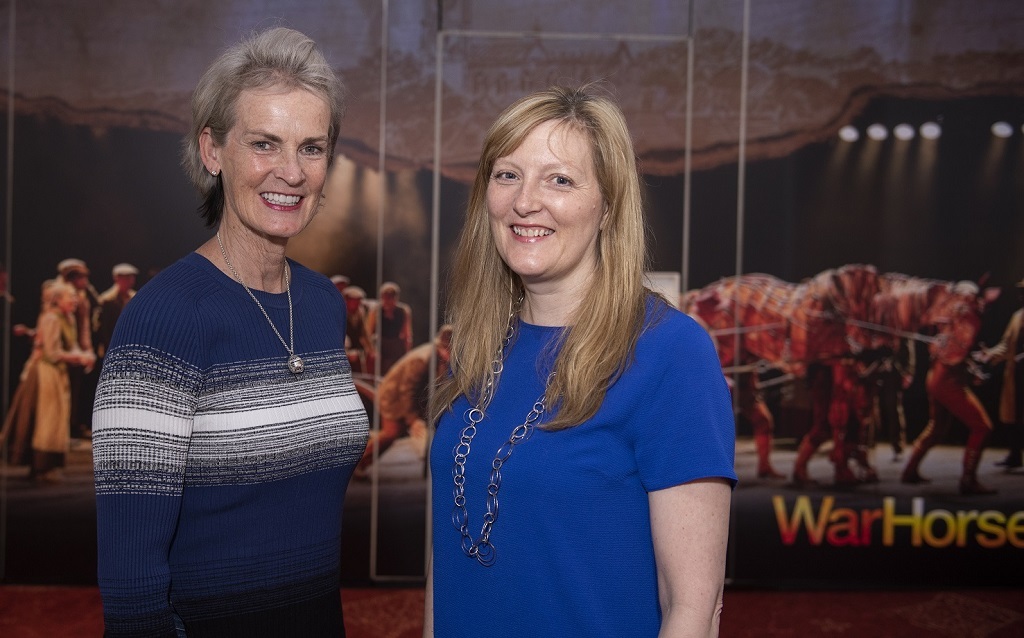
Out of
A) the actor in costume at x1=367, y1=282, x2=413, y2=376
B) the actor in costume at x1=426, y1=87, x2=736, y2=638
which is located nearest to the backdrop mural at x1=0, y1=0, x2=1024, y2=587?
the actor in costume at x1=367, y1=282, x2=413, y2=376

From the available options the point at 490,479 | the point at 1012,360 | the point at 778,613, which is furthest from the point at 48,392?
the point at 1012,360

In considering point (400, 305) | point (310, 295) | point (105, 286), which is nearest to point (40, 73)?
point (105, 286)

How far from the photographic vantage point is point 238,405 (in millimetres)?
1627

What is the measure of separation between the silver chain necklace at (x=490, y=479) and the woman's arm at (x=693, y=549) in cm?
28

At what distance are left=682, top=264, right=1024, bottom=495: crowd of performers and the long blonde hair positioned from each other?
2631 millimetres

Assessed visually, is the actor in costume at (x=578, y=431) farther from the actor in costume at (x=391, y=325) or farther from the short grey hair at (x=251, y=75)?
the actor in costume at (x=391, y=325)

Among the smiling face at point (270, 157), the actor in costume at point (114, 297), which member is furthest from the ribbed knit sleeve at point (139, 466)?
the actor in costume at point (114, 297)

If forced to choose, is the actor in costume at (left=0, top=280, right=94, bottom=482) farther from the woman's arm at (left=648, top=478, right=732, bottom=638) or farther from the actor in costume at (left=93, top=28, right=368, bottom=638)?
the woman's arm at (left=648, top=478, right=732, bottom=638)

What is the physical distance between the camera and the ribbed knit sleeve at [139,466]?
1.45m

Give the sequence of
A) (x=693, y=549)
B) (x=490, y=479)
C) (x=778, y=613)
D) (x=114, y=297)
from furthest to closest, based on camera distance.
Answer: (x=114, y=297)
(x=778, y=613)
(x=490, y=479)
(x=693, y=549)

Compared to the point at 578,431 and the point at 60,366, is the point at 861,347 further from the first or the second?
the point at 60,366

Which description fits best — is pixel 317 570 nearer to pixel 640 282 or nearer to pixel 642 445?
pixel 642 445

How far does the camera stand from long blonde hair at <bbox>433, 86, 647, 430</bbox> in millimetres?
1513

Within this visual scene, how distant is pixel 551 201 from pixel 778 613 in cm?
→ 311
